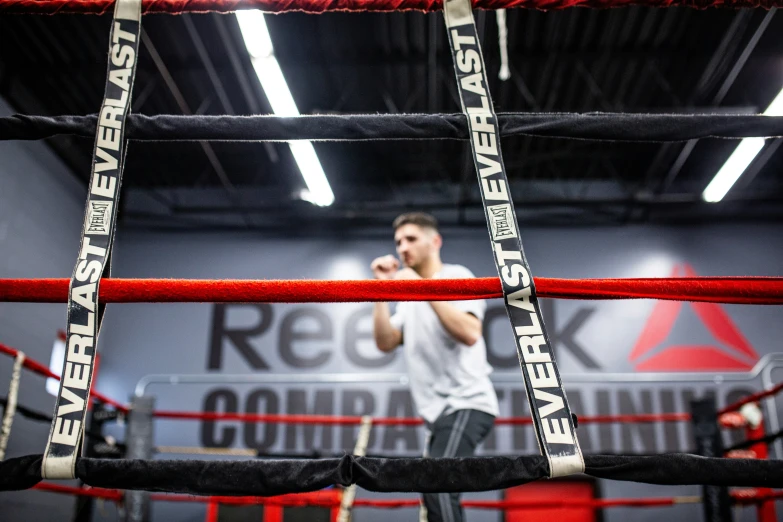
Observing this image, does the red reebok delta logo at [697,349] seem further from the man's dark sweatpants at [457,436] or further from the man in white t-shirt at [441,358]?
A: the man's dark sweatpants at [457,436]

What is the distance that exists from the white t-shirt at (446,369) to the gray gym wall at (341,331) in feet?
16.2

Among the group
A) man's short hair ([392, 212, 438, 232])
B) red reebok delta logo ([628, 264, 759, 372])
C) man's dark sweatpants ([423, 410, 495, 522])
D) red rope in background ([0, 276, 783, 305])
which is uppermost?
red reebok delta logo ([628, 264, 759, 372])

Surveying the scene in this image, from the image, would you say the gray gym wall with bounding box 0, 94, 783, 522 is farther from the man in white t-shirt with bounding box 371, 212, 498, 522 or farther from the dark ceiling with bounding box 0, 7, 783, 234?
the man in white t-shirt with bounding box 371, 212, 498, 522

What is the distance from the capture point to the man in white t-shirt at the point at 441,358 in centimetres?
195

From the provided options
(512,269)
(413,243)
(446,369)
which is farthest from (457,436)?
(512,269)

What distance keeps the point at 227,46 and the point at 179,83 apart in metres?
1.11

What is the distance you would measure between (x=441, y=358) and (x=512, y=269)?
1.03m

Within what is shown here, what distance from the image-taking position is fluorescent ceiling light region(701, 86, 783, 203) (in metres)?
5.74

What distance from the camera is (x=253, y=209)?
7.83 metres

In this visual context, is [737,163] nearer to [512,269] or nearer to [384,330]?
[384,330]

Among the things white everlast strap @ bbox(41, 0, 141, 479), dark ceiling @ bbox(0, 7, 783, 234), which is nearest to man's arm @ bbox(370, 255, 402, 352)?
white everlast strap @ bbox(41, 0, 141, 479)

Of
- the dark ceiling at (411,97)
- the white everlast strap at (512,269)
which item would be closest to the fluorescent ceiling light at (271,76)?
the dark ceiling at (411,97)

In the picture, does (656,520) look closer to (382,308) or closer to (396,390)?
(396,390)

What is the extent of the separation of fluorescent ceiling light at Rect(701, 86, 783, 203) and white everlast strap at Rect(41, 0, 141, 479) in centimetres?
514
